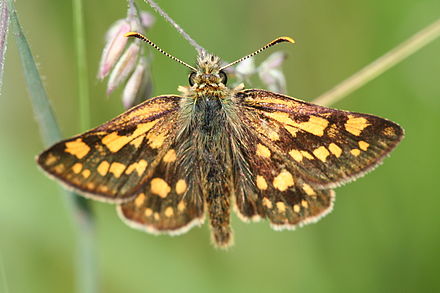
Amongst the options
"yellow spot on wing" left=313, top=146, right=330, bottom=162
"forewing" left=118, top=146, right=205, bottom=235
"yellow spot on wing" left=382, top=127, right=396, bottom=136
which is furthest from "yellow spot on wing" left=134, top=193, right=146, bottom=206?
"yellow spot on wing" left=382, top=127, right=396, bottom=136

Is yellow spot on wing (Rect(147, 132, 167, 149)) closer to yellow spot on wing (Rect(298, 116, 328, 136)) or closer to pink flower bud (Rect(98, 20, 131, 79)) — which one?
pink flower bud (Rect(98, 20, 131, 79))

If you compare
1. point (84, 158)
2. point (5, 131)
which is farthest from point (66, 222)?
point (84, 158)

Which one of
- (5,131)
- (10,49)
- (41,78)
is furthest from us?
(10,49)

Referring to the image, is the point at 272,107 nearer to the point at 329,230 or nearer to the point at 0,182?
the point at 329,230

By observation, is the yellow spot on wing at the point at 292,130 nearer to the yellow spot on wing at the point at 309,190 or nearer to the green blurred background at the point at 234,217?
the yellow spot on wing at the point at 309,190

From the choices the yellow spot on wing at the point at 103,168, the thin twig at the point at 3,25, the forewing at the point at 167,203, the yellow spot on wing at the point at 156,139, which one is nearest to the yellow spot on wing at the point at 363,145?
the forewing at the point at 167,203

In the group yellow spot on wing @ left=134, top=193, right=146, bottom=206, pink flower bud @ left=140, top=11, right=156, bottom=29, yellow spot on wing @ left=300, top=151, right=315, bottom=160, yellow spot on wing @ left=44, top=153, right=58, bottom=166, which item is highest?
pink flower bud @ left=140, top=11, right=156, bottom=29

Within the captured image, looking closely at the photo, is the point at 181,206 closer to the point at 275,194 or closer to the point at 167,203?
the point at 167,203
